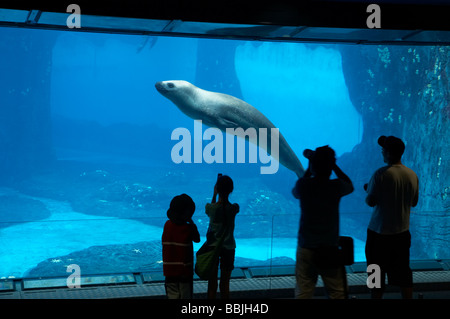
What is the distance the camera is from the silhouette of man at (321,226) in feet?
9.16

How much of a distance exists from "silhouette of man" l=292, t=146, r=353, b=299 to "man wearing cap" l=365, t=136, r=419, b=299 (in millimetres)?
522

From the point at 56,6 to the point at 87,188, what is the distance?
32.1m

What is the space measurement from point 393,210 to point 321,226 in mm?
762

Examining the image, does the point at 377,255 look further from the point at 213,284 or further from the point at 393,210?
the point at 213,284

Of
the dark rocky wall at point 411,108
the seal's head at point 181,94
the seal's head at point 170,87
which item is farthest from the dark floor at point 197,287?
the dark rocky wall at point 411,108

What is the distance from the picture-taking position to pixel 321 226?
281 centimetres

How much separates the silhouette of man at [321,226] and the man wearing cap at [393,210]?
1.71 feet

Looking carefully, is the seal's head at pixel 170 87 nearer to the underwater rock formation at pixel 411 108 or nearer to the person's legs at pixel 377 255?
the person's legs at pixel 377 255

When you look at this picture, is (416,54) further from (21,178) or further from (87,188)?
(21,178)

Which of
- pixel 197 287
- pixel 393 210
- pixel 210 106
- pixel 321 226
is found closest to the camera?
pixel 321 226

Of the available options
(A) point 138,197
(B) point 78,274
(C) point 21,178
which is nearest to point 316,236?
(B) point 78,274

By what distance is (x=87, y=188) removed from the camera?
3434 cm

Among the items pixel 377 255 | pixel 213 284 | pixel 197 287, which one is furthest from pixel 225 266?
pixel 377 255
